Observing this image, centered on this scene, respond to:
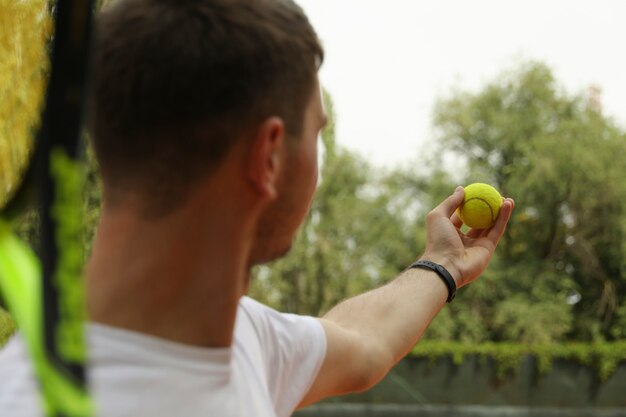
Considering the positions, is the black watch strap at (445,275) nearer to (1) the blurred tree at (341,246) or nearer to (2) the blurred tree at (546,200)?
(1) the blurred tree at (341,246)

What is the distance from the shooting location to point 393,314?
5.48 feet

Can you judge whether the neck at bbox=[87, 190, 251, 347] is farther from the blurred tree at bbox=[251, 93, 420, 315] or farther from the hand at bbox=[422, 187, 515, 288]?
the blurred tree at bbox=[251, 93, 420, 315]

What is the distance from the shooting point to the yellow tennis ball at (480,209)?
216cm

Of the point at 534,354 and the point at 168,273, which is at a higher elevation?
the point at 168,273

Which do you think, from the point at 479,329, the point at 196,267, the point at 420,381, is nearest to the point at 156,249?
the point at 196,267

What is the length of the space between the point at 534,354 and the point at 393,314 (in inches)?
510

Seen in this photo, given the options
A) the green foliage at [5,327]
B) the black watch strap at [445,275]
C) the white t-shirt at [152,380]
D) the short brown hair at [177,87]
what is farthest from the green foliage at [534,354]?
the short brown hair at [177,87]

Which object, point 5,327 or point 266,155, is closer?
point 266,155

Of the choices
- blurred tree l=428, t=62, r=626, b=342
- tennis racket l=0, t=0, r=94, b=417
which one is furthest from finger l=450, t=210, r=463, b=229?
blurred tree l=428, t=62, r=626, b=342

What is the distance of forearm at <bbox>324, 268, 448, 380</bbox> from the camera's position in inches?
63.6

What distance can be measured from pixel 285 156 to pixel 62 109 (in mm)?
490

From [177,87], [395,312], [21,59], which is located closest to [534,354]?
[21,59]

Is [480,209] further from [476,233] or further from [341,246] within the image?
[341,246]

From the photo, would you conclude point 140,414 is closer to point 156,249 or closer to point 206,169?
point 156,249
